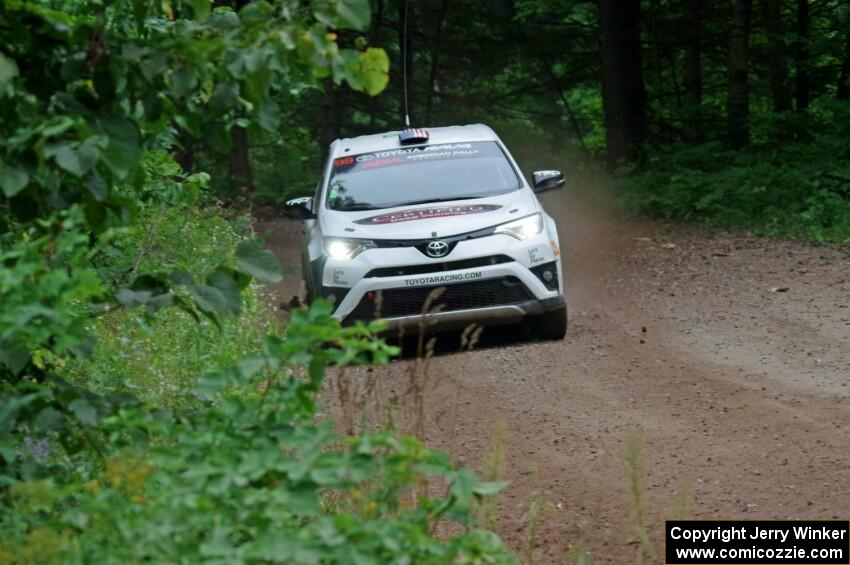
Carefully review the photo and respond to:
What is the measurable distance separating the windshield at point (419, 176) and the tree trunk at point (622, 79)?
1259 centimetres

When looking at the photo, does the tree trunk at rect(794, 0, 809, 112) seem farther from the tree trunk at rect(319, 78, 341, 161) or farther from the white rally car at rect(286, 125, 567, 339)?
the white rally car at rect(286, 125, 567, 339)

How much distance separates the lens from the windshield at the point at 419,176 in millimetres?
12312

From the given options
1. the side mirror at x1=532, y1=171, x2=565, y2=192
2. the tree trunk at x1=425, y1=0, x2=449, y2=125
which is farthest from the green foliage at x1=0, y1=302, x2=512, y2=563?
the tree trunk at x1=425, y1=0, x2=449, y2=125

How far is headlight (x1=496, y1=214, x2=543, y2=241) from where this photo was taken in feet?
38.1

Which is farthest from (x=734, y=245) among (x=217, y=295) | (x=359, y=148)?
(x=217, y=295)

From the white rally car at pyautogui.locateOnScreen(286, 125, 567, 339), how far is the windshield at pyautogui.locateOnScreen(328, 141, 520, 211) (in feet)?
0.05

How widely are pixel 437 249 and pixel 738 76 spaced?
13311 millimetres

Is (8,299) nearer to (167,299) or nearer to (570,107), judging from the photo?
(167,299)

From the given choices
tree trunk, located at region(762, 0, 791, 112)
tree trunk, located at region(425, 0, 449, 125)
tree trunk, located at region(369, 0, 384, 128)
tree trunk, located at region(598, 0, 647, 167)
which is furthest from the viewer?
tree trunk, located at region(425, 0, 449, 125)

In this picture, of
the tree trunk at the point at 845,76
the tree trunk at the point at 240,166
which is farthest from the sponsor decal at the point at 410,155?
the tree trunk at the point at 240,166

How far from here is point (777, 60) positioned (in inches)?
947

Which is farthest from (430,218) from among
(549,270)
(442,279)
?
(549,270)

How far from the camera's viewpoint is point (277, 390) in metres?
4.31

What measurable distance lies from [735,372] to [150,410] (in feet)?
21.5
